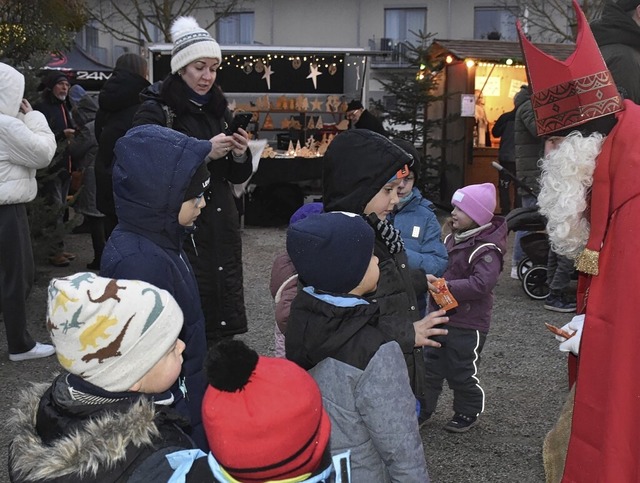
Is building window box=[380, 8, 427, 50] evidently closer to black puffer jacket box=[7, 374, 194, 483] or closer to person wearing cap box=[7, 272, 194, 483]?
person wearing cap box=[7, 272, 194, 483]

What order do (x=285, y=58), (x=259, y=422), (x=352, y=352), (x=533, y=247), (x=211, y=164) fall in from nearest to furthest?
1. (x=259, y=422)
2. (x=352, y=352)
3. (x=211, y=164)
4. (x=533, y=247)
5. (x=285, y=58)

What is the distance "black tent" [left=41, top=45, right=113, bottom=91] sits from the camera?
14664 mm

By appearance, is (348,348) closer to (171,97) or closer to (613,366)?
(613,366)

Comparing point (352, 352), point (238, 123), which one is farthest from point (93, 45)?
point (352, 352)

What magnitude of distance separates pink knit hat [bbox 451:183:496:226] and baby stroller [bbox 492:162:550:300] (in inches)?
A: 127

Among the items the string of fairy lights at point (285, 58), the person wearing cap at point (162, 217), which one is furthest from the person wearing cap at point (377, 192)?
the string of fairy lights at point (285, 58)

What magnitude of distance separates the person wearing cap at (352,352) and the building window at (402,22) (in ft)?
92.2

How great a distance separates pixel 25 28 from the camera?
6.95 m

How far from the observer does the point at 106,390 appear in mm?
1891

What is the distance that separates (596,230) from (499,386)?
2772 millimetres

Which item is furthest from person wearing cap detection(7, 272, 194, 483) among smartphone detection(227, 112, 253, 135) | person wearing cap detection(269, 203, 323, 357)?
smartphone detection(227, 112, 253, 135)

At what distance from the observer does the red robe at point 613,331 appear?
7.80 feet

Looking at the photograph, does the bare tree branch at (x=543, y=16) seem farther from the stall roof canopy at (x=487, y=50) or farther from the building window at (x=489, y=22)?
the stall roof canopy at (x=487, y=50)

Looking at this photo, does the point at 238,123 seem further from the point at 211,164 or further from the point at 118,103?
the point at 118,103
